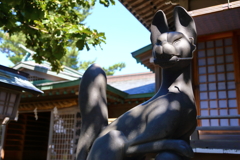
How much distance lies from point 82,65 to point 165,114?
20.9m

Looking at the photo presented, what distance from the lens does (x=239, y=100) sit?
5312 millimetres

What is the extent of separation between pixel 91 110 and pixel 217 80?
4.35 meters

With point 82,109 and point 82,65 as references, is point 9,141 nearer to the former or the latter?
point 82,109

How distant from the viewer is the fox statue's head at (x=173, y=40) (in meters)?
2.00

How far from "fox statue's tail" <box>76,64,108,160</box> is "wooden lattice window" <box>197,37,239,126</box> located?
13.4 feet

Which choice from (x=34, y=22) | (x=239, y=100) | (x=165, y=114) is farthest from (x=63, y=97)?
(x=165, y=114)

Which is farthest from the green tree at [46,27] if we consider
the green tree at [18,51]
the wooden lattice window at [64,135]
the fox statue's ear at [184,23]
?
the green tree at [18,51]

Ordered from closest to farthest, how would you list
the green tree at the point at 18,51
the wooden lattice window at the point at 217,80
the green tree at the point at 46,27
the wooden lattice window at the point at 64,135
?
1. the green tree at the point at 46,27
2. the wooden lattice window at the point at 217,80
3. the wooden lattice window at the point at 64,135
4. the green tree at the point at 18,51

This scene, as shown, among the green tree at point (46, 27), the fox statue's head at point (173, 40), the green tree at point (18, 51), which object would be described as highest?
the green tree at point (18, 51)

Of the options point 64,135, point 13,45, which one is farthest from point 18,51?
point 64,135

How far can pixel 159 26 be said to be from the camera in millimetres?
2297

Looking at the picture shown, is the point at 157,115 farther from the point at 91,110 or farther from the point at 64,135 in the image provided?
the point at 64,135

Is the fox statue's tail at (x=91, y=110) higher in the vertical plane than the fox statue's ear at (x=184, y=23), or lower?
lower

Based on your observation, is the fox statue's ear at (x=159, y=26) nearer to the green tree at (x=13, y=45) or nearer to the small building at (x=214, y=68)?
the small building at (x=214, y=68)
